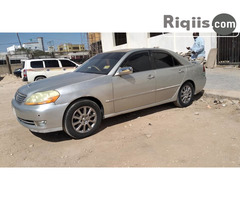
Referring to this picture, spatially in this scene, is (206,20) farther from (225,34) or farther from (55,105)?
(55,105)

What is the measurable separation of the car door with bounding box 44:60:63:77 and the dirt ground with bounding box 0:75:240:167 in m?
7.47

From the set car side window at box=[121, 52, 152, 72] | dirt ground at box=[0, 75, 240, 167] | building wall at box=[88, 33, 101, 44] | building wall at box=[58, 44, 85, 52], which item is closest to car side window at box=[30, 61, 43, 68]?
dirt ground at box=[0, 75, 240, 167]

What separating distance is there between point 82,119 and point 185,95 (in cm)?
283

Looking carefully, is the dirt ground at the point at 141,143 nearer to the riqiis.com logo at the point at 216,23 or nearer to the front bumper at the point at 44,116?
the front bumper at the point at 44,116

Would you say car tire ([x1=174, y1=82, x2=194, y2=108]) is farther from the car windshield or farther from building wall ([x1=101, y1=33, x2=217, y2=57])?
building wall ([x1=101, y1=33, x2=217, y2=57])

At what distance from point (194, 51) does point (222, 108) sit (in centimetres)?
339

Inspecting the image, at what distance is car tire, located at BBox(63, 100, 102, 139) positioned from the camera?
3.58m

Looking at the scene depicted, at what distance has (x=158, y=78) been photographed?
4652 mm

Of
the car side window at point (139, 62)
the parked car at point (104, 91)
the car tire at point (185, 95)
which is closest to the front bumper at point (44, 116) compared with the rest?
the parked car at point (104, 91)

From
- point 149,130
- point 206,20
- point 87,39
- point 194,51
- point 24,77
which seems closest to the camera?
point 149,130

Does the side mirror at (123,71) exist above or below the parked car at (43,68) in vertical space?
above

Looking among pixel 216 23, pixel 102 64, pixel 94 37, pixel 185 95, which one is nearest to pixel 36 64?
pixel 102 64

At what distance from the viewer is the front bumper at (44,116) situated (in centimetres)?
342

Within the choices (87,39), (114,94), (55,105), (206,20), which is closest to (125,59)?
(114,94)
